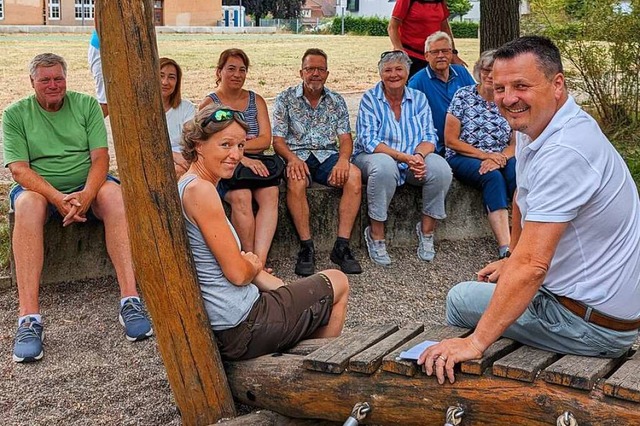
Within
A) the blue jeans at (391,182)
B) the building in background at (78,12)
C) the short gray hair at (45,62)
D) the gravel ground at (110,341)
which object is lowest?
the gravel ground at (110,341)

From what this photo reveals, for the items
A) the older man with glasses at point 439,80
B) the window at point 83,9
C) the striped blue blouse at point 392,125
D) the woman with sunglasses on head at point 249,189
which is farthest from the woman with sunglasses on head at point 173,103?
the window at point 83,9

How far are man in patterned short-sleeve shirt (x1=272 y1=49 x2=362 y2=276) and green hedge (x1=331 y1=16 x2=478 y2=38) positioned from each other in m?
45.1

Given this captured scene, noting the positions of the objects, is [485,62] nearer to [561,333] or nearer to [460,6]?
[561,333]

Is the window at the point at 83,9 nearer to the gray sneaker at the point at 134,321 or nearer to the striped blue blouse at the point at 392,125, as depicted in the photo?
the striped blue blouse at the point at 392,125

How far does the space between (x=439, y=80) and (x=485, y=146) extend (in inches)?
31.5

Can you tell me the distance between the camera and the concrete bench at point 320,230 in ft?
20.6

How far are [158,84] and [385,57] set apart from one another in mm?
3327

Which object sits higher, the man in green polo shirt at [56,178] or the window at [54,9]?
the window at [54,9]

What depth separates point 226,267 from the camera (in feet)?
13.4

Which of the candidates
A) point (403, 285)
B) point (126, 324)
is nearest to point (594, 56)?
point (403, 285)

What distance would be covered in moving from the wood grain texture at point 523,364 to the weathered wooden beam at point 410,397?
3cm

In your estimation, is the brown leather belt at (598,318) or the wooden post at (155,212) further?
the wooden post at (155,212)

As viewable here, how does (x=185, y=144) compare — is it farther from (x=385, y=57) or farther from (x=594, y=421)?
(x=385, y=57)

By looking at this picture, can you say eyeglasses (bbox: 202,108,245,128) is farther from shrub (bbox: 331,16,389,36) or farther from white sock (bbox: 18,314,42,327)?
shrub (bbox: 331,16,389,36)
